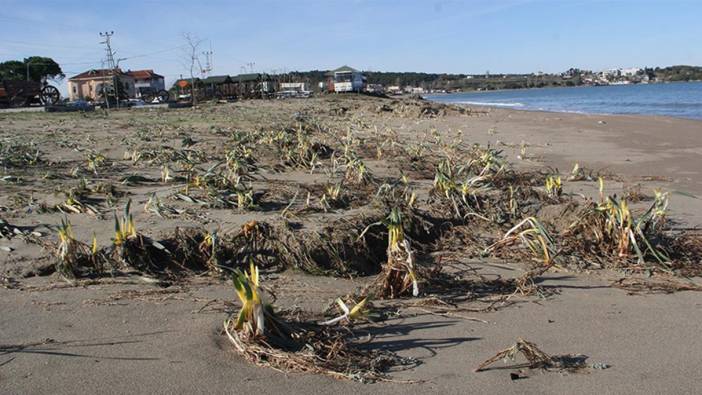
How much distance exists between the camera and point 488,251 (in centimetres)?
425

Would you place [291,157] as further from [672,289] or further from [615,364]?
[615,364]

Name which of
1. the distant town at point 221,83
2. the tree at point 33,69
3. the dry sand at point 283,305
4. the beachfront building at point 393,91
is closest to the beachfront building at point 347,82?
the distant town at point 221,83

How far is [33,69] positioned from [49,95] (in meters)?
54.2

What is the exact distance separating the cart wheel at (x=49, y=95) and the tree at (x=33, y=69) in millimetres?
44300

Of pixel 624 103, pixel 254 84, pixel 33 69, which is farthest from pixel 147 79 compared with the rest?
pixel 624 103

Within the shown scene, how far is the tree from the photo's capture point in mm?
70312

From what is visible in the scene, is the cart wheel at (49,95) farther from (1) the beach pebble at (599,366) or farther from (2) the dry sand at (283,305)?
(1) the beach pebble at (599,366)

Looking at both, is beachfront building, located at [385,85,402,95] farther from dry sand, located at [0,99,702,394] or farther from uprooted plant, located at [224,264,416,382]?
uprooted plant, located at [224,264,416,382]

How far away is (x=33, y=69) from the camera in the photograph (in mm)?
75875

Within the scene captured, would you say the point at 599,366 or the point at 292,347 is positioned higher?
the point at 292,347

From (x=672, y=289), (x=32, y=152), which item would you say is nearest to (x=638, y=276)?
(x=672, y=289)

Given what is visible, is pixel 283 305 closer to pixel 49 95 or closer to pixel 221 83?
pixel 49 95

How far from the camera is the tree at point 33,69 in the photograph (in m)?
70.3

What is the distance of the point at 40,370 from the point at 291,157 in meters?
5.41
